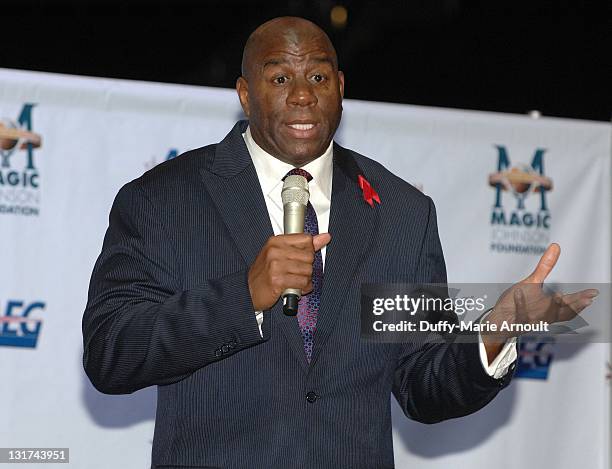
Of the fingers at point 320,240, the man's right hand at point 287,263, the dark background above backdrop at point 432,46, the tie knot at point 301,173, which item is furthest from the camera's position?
the dark background above backdrop at point 432,46

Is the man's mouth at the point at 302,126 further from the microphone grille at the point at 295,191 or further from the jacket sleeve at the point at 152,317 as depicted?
the jacket sleeve at the point at 152,317

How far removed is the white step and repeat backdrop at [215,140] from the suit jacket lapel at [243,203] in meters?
1.76

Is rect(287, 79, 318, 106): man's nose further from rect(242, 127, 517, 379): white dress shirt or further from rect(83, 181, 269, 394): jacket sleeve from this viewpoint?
rect(83, 181, 269, 394): jacket sleeve

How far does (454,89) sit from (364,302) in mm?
6072

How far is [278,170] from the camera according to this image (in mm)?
3691

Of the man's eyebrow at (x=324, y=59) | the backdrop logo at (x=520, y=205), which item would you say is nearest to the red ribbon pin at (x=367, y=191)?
the man's eyebrow at (x=324, y=59)

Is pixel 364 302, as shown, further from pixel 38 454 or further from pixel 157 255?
pixel 38 454

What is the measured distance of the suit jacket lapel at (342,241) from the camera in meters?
3.40

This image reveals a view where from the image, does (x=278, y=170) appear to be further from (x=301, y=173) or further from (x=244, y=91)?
(x=244, y=91)

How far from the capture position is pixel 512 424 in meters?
5.64

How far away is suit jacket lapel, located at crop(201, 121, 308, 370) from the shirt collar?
0.05 meters

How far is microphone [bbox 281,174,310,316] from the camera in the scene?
2824 mm

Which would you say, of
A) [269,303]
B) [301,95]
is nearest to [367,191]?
[301,95]

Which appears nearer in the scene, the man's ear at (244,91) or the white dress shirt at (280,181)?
the white dress shirt at (280,181)
